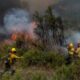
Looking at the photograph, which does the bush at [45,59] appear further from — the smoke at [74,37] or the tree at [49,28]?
the smoke at [74,37]

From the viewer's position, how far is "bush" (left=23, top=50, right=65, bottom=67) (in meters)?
22.1

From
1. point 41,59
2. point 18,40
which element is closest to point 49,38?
point 18,40

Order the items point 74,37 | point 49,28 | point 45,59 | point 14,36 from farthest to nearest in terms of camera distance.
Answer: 1. point 14,36
2. point 74,37
3. point 49,28
4. point 45,59

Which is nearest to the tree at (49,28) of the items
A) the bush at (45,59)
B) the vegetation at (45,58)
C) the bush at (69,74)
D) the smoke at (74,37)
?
the vegetation at (45,58)

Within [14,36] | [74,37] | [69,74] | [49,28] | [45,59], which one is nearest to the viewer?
[69,74]

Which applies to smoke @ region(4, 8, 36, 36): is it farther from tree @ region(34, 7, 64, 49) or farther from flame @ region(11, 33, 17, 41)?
tree @ region(34, 7, 64, 49)

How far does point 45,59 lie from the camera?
74.9 feet

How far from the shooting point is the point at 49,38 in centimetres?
3105

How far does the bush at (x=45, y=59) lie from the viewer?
Answer: 22.1m

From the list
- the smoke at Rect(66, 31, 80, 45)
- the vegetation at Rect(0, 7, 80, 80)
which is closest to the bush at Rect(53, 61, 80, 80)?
the vegetation at Rect(0, 7, 80, 80)

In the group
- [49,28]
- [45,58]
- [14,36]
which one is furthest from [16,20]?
[45,58]

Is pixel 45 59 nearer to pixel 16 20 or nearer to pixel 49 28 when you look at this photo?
pixel 49 28

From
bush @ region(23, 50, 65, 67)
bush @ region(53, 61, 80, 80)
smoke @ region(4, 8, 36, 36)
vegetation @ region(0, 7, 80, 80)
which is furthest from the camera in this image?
smoke @ region(4, 8, 36, 36)

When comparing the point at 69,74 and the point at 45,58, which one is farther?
the point at 45,58
